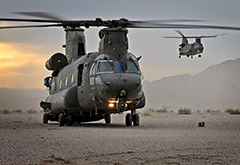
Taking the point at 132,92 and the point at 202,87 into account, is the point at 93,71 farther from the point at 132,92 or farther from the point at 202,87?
the point at 202,87

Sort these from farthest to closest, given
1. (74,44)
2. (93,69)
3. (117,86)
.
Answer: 1. (74,44)
2. (93,69)
3. (117,86)

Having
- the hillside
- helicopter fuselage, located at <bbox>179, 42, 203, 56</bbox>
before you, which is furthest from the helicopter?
the hillside

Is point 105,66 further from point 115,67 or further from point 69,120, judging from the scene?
point 69,120

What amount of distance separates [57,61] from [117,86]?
9607 mm

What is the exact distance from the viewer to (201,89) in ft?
438

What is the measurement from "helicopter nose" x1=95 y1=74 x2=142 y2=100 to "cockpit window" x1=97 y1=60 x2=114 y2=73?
10.9 inches

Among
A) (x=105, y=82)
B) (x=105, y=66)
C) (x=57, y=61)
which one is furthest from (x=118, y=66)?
(x=57, y=61)

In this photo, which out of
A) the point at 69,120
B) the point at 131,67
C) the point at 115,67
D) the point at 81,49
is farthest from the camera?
the point at 81,49

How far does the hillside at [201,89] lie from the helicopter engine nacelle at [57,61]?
92.3 metres

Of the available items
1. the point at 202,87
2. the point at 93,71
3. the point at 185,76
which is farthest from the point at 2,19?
the point at 185,76

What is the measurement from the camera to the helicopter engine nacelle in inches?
971

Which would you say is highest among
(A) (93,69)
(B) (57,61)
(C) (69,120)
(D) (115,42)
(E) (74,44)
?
(E) (74,44)

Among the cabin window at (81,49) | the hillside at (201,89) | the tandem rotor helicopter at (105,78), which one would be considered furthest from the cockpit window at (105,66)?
the hillside at (201,89)

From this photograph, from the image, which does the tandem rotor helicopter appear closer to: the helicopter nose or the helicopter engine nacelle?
the helicopter nose
